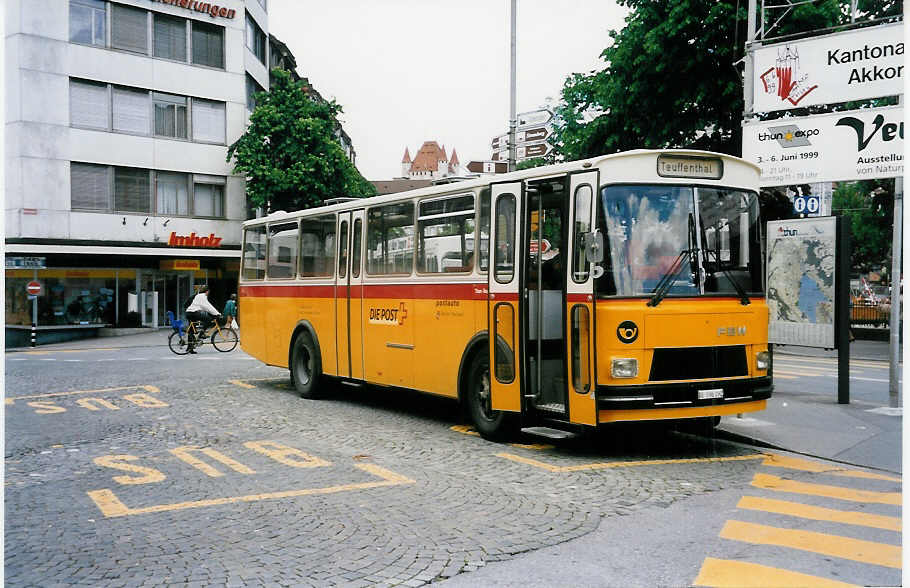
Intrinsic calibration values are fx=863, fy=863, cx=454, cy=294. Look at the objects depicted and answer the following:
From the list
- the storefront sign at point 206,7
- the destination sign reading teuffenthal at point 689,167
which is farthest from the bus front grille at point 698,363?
the storefront sign at point 206,7

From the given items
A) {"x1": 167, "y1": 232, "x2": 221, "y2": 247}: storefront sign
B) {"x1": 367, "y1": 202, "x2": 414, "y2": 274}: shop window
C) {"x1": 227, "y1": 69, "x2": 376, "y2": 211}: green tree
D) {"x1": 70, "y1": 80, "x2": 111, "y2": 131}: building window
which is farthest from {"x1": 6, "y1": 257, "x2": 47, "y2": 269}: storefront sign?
{"x1": 367, "y1": 202, "x2": 414, "y2": 274}: shop window

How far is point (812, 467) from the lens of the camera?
8703 millimetres

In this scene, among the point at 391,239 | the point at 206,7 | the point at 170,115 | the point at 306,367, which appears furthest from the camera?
the point at 206,7

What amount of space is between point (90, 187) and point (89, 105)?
3327 millimetres

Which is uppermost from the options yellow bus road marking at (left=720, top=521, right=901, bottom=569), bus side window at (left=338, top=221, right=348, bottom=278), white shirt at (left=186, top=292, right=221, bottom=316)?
bus side window at (left=338, top=221, right=348, bottom=278)

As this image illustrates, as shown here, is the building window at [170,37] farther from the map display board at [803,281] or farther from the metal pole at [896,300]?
the metal pole at [896,300]

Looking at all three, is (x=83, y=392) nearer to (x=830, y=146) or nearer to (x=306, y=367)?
(x=306, y=367)

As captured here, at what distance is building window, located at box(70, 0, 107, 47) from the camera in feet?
113

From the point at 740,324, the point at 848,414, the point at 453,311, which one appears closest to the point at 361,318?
the point at 453,311

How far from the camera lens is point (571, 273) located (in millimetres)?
8852

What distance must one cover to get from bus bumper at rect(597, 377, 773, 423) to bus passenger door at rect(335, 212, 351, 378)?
5.37 m

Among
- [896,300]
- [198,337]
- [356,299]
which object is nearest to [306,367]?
[356,299]

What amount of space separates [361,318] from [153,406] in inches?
137

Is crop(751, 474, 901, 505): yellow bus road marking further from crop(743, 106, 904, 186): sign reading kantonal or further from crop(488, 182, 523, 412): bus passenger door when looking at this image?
crop(743, 106, 904, 186): sign reading kantonal
